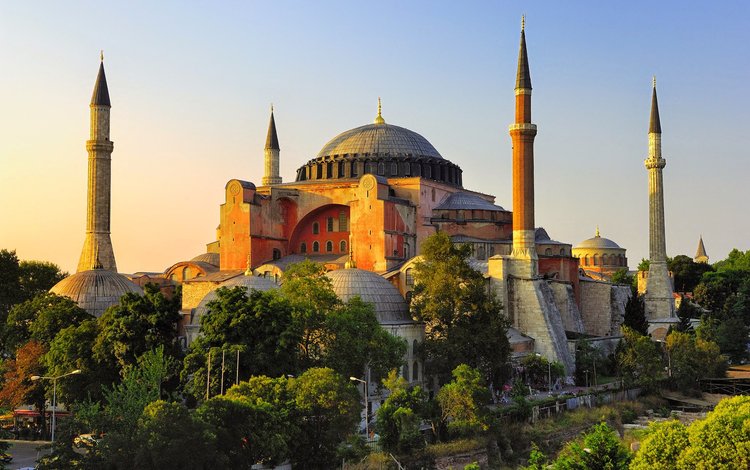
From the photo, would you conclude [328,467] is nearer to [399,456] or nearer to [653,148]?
[399,456]

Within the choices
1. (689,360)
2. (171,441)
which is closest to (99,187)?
(171,441)

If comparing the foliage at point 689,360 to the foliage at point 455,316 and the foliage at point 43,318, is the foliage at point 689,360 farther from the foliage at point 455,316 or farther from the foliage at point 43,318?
the foliage at point 43,318

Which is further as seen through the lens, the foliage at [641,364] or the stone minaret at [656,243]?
the stone minaret at [656,243]

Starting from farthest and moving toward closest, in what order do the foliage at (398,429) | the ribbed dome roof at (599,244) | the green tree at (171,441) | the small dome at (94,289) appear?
→ the ribbed dome roof at (599,244)
the small dome at (94,289)
the foliage at (398,429)
the green tree at (171,441)

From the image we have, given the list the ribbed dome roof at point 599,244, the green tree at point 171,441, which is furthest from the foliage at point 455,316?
the ribbed dome roof at point 599,244

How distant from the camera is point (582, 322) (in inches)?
1646

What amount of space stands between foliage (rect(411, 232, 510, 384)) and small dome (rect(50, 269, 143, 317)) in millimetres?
10534

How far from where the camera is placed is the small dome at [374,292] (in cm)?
3180

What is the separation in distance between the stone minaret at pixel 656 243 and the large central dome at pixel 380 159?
30.6 ft

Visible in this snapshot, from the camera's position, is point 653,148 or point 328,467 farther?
point 653,148

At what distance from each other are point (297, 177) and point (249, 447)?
2618 centimetres

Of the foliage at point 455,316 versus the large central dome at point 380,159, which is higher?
the large central dome at point 380,159

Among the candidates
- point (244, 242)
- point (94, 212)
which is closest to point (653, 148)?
point (244, 242)

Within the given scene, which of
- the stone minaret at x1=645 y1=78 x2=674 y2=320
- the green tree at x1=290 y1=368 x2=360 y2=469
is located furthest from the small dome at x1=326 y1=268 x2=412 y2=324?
the stone minaret at x1=645 y1=78 x2=674 y2=320
